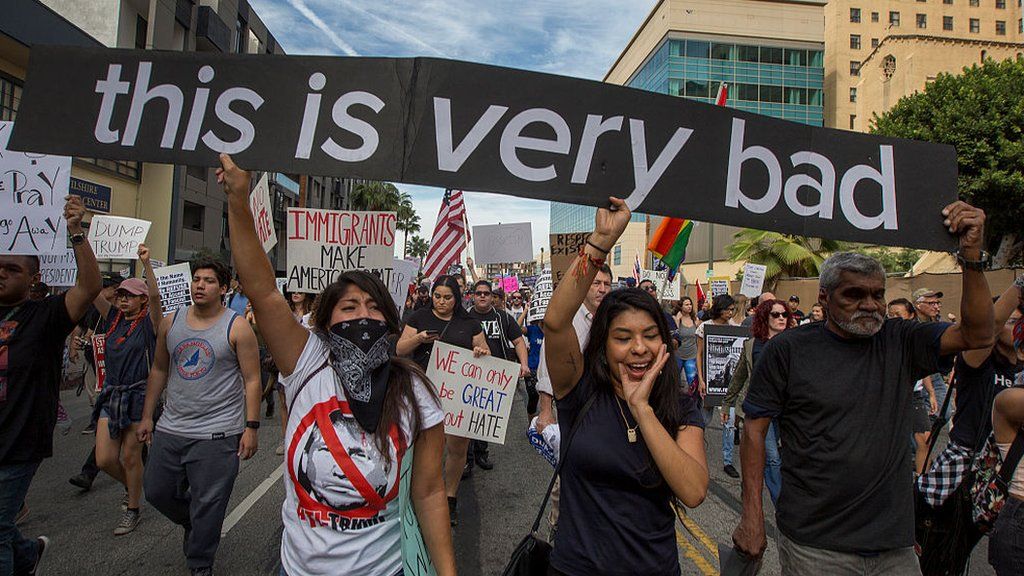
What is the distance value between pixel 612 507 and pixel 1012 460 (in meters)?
1.83

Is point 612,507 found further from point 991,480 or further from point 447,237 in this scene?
point 447,237

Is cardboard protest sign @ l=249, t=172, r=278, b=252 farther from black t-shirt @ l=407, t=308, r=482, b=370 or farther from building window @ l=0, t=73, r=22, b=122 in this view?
building window @ l=0, t=73, r=22, b=122

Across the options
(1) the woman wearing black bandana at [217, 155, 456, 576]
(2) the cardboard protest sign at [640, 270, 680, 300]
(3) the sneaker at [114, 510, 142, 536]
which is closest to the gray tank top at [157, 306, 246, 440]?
(3) the sneaker at [114, 510, 142, 536]

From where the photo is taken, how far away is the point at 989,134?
2588 cm

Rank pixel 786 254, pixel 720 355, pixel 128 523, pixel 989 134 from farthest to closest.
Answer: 1. pixel 989 134
2. pixel 786 254
3. pixel 720 355
4. pixel 128 523

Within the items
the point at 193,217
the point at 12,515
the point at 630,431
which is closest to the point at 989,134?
the point at 630,431

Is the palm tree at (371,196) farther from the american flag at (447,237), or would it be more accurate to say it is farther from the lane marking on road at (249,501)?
the lane marking on road at (249,501)

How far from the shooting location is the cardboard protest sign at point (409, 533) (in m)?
2.01

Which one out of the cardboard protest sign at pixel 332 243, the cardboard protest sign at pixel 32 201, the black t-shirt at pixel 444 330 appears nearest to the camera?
the cardboard protest sign at pixel 32 201

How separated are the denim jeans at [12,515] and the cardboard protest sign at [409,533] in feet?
7.44

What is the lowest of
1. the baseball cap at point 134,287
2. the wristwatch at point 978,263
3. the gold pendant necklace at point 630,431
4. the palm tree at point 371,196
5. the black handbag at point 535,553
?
the black handbag at point 535,553

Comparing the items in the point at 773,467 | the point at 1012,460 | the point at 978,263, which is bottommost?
the point at 773,467

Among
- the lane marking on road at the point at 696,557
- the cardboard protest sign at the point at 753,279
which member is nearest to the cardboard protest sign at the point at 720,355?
the lane marking on road at the point at 696,557

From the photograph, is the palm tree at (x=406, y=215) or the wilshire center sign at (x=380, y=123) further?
the palm tree at (x=406, y=215)
